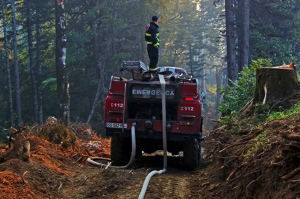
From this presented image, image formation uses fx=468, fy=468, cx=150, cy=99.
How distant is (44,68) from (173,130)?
29353mm

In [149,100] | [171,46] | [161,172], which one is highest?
[171,46]

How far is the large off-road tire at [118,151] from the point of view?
11.8 metres

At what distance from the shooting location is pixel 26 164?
923 cm

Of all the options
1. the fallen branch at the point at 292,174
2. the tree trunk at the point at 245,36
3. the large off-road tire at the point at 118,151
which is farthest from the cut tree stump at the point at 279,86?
the tree trunk at the point at 245,36

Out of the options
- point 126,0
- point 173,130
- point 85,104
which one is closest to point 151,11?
point 126,0

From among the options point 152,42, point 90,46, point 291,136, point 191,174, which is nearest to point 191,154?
point 191,174

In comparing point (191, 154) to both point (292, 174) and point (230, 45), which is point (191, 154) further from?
point (230, 45)

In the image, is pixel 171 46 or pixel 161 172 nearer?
pixel 161 172

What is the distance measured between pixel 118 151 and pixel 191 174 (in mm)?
1983

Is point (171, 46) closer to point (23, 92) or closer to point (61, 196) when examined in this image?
point (23, 92)

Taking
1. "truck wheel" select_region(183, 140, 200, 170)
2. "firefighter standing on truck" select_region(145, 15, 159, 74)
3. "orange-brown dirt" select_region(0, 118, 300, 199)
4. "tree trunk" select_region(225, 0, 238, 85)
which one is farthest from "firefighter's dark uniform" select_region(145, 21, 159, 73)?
"tree trunk" select_region(225, 0, 238, 85)

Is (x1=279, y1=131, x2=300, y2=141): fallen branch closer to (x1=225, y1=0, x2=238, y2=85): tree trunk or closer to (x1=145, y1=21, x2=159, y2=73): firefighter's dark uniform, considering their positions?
(x1=145, y1=21, x2=159, y2=73): firefighter's dark uniform

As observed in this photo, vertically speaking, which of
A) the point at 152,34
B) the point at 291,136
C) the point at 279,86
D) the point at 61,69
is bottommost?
the point at 291,136

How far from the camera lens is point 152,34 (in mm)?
14633
